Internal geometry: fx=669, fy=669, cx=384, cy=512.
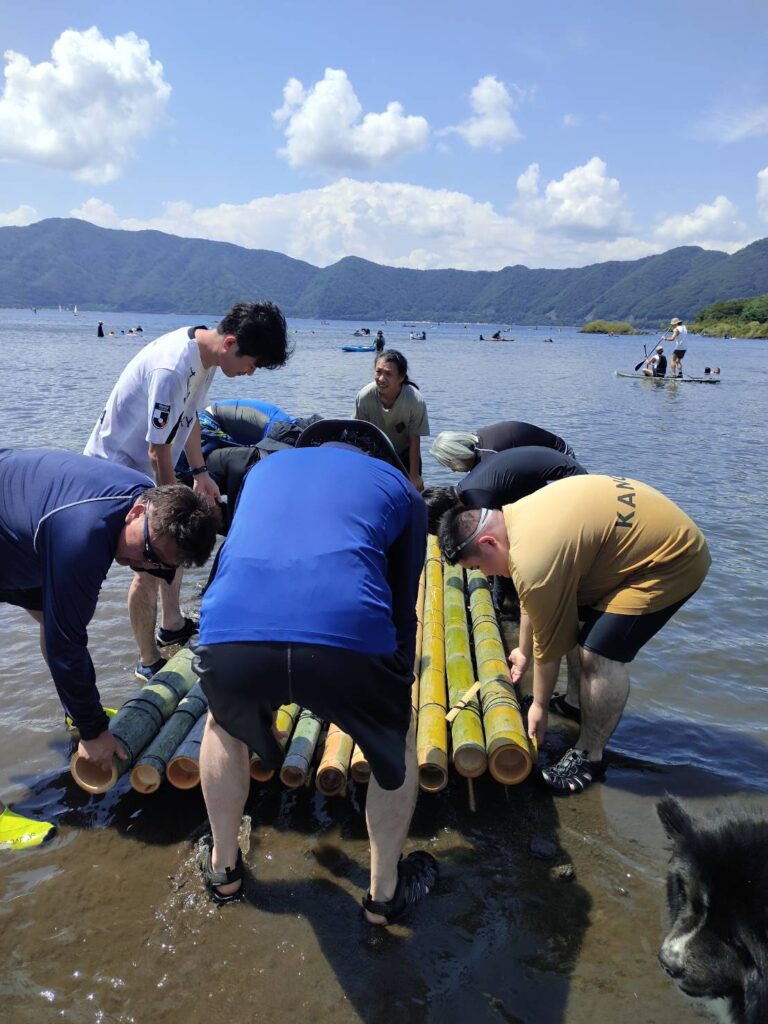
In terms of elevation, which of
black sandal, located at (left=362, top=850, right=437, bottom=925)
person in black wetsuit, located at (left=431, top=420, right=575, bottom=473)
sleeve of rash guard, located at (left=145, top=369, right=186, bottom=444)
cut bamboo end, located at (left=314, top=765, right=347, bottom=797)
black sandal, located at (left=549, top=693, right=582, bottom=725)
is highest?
sleeve of rash guard, located at (left=145, top=369, right=186, bottom=444)

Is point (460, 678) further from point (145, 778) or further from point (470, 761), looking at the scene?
point (145, 778)

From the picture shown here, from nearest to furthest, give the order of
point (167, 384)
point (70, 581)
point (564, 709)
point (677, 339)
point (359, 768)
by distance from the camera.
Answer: point (70, 581), point (359, 768), point (167, 384), point (564, 709), point (677, 339)

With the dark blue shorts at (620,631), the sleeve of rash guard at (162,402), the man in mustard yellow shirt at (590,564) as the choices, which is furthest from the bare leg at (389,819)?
the sleeve of rash guard at (162,402)

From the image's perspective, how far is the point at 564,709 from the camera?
477 centimetres

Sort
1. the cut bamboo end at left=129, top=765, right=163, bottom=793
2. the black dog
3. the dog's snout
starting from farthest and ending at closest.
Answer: the cut bamboo end at left=129, top=765, right=163, bottom=793 < the dog's snout < the black dog

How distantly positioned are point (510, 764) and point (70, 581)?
2.43 metres

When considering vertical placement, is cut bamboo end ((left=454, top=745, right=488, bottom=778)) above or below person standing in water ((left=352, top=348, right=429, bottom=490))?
below

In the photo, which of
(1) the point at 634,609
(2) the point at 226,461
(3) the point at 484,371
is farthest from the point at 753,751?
(3) the point at 484,371

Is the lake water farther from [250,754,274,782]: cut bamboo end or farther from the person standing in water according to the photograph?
the person standing in water

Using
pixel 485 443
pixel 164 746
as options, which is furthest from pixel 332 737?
pixel 485 443

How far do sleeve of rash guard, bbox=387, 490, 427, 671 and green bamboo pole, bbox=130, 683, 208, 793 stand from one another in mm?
1311

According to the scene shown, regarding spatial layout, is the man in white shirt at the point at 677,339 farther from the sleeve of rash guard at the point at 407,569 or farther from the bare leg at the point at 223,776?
the bare leg at the point at 223,776

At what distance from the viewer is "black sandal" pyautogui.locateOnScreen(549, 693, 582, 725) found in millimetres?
4723

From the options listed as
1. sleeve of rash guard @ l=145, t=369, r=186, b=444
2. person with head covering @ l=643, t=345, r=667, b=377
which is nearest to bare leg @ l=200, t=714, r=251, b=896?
sleeve of rash guard @ l=145, t=369, r=186, b=444
